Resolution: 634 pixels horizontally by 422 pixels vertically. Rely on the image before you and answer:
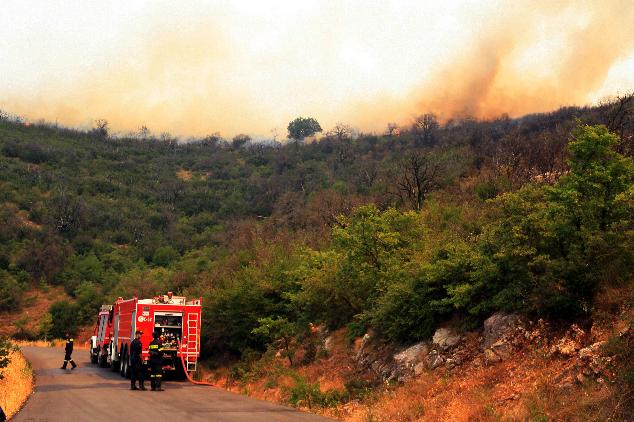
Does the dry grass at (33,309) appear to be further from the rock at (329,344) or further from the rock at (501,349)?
the rock at (501,349)

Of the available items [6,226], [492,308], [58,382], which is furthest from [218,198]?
[492,308]

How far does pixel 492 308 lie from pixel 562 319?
102 inches

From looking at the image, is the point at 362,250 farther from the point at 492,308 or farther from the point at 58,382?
the point at 58,382

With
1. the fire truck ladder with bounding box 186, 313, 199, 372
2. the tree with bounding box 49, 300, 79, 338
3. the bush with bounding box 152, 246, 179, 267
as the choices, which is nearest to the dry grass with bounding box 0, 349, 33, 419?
the fire truck ladder with bounding box 186, 313, 199, 372

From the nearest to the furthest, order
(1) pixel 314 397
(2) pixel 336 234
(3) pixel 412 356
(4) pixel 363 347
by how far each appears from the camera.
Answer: (3) pixel 412 356
(1) pixel 314 397
(4) pixel 363 347
(2) pixel 336 234

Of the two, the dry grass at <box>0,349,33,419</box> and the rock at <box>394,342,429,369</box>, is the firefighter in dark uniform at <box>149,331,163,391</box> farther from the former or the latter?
the rock at <box>394,342,429,369</box>

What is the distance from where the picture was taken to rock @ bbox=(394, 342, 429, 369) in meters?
18.2

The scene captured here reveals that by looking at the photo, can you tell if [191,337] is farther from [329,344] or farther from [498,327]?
[498,327]

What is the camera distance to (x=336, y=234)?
2634 centimetres

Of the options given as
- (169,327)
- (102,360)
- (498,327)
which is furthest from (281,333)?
(498,327)

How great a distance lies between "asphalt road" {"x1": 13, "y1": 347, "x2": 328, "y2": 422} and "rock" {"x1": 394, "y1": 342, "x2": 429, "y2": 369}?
139 inches

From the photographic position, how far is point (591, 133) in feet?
53.0

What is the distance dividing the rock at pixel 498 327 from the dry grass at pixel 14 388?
12.9 m

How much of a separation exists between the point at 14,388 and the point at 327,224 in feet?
125
